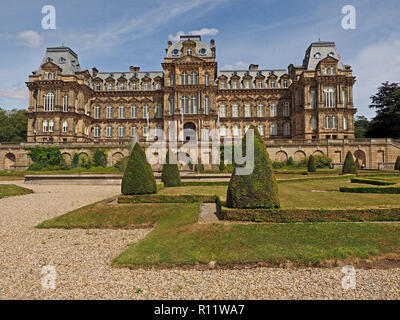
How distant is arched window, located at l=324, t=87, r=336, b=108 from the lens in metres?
44.5

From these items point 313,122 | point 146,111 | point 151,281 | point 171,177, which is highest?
point 146,111

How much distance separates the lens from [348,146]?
4016 cm

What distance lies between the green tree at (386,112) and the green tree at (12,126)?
236 feet

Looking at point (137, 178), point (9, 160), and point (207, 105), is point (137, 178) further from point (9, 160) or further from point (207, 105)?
point (9, 160)

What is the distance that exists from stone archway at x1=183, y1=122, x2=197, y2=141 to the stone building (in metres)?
0.18

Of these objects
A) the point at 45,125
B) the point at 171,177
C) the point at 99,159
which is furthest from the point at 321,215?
the point at 45,125

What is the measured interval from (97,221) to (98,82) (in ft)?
162

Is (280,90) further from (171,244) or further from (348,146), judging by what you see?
(171,244)

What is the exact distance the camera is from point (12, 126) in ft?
184

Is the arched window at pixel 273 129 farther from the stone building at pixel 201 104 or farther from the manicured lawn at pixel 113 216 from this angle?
the manicured lawn at pixel 113 216

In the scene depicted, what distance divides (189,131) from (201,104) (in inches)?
203

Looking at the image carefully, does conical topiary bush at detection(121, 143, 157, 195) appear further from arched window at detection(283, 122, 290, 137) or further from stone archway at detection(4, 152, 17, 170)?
arched window at detection(283, 122, 290, 137)
